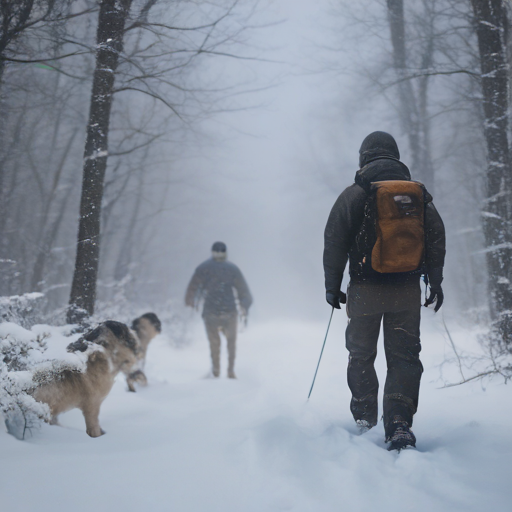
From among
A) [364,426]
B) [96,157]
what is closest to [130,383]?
[96,157]

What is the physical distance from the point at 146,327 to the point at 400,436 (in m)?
4.50

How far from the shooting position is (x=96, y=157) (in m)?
4.80

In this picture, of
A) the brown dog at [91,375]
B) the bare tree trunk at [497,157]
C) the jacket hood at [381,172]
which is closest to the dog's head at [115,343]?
the brown dog at [91,375]

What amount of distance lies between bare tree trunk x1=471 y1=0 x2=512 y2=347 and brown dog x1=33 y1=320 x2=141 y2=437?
15.1 feet

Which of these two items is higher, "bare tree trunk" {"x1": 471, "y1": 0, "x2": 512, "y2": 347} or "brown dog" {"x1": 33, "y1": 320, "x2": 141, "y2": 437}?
"bare tree trunk" {"x1": 471, "y1": 0, "x2": 512, "y2": 347}

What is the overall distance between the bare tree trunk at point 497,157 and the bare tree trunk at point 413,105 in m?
3.68

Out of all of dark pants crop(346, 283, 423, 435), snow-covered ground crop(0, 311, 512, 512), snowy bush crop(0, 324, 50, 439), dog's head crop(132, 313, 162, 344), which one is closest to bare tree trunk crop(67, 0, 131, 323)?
snow-covered ground crop(0, 311, 512, 512)

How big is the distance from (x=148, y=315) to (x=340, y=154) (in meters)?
11.2

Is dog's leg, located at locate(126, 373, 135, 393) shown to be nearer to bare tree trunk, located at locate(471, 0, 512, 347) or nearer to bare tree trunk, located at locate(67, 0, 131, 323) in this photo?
bare tree trunk, located at locate(67, 0, 131, 323)

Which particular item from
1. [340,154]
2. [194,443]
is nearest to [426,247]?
[194,443]

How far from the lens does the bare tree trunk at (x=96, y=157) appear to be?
4.66 m

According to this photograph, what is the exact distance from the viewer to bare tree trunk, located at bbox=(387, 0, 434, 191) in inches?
368

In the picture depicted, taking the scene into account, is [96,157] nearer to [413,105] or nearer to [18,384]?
[18,384]

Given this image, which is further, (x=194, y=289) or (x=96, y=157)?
(x=194, y=289)
